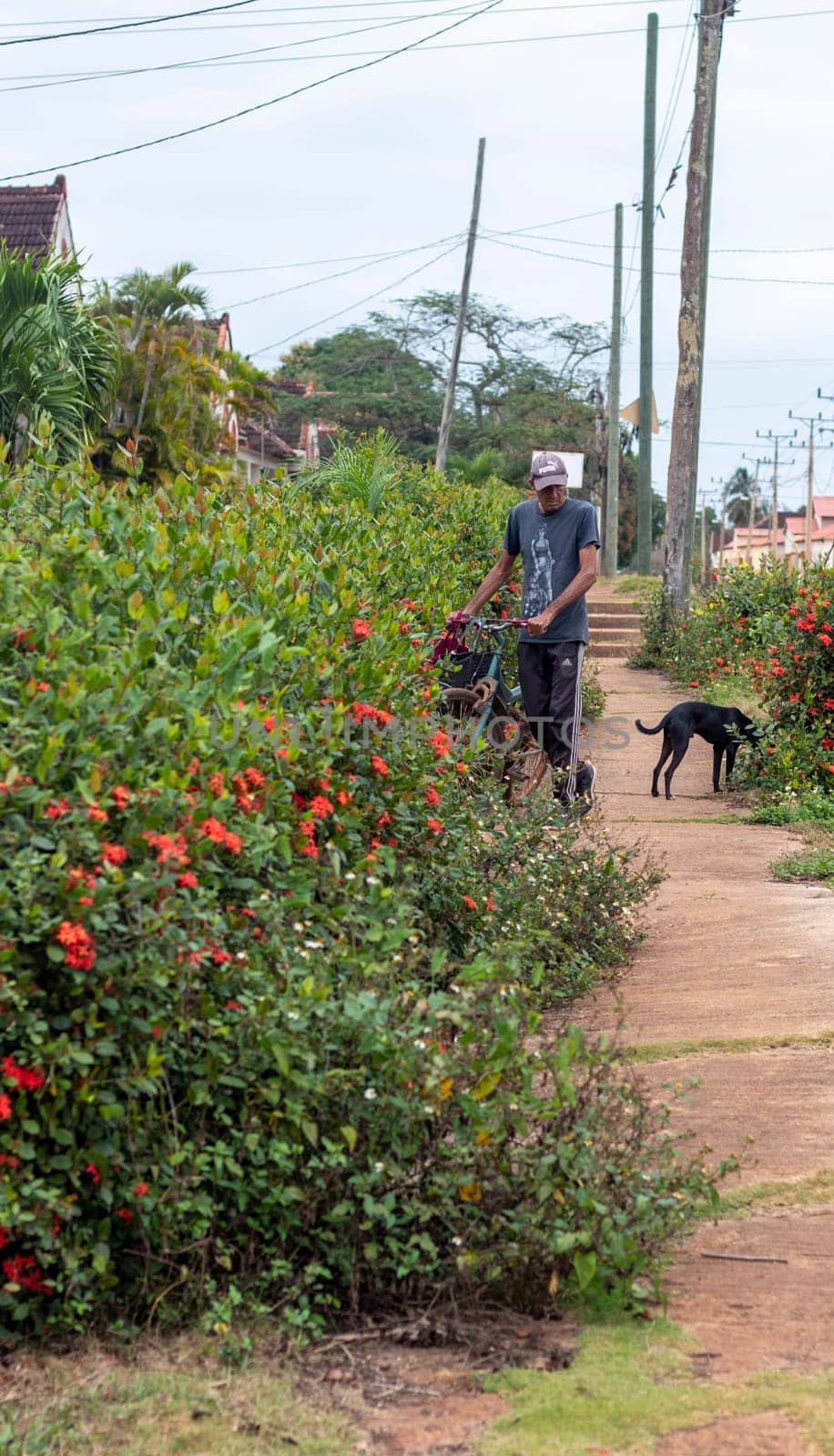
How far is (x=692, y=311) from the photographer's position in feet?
56.6

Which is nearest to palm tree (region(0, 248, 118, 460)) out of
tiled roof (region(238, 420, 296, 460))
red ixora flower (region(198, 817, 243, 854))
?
red ixora flower (region(198, 817, 243, 854))

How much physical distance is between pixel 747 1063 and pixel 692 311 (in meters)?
14.0

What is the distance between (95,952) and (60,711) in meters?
0.54

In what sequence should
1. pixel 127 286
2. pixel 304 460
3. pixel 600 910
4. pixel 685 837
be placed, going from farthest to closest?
pixel 127 286 < pixel 304 460 < pixel 685 837 < pixel 600 910

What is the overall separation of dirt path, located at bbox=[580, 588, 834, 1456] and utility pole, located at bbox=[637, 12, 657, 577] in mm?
18511

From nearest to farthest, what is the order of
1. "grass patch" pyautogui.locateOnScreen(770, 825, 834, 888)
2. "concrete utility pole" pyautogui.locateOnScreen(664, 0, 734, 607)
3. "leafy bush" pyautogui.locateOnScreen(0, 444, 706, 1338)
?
"leafy bush" pyautogui.locateOnScreen(0, 444, 706, 1338), "grass patch" pyautogui.locateOnScreen(770, 825, 834, 888), "concrete utility pole" pyautogui.locateOnScreen(664, 0, 734, 607)

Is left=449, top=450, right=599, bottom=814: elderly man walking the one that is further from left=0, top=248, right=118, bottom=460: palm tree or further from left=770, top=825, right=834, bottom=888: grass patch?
left=0, top=248, right=118, bottom=460: palm tree

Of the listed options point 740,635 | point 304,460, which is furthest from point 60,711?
point 740,635

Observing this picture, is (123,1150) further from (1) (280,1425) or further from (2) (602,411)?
(2) (602,411)

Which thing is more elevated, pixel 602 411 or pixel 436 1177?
pixel 602 411

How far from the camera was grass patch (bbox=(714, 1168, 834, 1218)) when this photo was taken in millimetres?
3654

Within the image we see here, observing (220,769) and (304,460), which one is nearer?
(220,769)

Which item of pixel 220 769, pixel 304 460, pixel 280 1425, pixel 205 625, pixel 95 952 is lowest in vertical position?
pixel 280 1425

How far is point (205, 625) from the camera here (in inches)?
157
